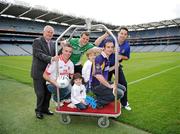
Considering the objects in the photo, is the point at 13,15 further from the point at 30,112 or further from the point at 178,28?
the point at 30,112

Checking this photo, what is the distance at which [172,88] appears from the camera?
29.6ft

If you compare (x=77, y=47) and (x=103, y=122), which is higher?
(x=77, y=47)

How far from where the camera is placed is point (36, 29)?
63469 mm

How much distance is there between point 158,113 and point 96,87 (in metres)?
1.85

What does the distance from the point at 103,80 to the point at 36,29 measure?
6145cm

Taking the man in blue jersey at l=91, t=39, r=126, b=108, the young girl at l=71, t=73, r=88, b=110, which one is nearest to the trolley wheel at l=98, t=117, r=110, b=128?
the man in blue jersey at l=91, t=39, r=126, b=108

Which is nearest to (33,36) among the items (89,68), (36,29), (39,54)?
(36,29)

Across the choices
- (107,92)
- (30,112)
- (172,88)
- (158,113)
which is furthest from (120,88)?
(172,88)

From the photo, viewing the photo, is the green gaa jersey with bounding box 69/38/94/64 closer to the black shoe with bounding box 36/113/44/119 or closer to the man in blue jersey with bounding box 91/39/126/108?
the man in blue jersey with bounding box 91/39/126/108

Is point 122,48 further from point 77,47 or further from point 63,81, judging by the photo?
point 63,81

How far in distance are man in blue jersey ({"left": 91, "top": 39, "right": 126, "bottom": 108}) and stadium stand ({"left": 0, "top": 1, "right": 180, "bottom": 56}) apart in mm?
40412

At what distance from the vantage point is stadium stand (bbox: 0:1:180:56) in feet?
171

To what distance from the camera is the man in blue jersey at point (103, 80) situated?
16.2ft

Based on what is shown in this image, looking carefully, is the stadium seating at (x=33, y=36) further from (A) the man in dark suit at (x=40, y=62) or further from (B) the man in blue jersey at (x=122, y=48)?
(A) the man in dark suit at (x=40, y=62)
